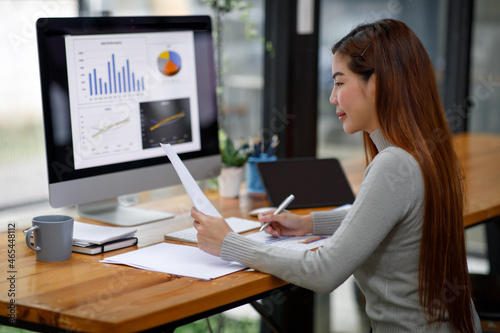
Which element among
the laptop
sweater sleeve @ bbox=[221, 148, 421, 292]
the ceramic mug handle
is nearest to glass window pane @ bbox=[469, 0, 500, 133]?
the laptop

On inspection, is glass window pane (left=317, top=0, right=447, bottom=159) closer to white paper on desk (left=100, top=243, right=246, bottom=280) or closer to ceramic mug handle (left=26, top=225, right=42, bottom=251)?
white paper on desk (left=100, top=243, right=246, bottom=280)

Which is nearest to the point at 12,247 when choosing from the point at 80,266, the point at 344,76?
the point at 80,266

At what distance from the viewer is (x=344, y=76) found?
54.0 inches

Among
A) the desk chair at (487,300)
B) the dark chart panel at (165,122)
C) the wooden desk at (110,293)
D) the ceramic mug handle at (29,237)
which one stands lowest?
the desk chair at (487,300)

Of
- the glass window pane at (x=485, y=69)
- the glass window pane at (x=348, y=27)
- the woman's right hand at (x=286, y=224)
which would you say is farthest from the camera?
the glass window pane at (x=485, y=69)

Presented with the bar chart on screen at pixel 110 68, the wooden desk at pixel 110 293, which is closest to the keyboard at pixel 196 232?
the wooden desk at pixel 110 293

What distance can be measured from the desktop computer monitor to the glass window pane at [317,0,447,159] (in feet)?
3.65

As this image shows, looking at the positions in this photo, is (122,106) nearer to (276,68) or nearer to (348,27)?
(276,68)

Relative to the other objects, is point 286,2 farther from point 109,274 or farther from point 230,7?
point 109,274

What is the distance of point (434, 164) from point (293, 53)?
A: 1.36m

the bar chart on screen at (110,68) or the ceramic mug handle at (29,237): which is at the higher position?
the bar chart on screen at (110,68)

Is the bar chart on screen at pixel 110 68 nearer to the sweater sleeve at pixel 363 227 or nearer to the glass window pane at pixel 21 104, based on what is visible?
the glass window pane at pixel 21 104

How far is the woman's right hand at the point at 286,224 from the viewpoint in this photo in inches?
63.0

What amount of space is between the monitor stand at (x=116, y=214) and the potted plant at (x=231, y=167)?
0.92 ft
